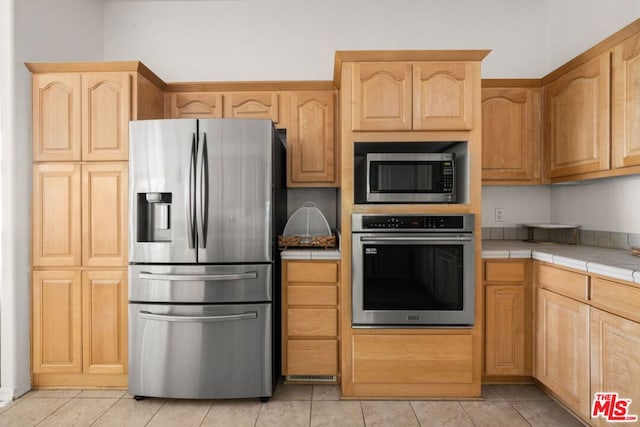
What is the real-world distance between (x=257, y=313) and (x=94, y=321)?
113cm

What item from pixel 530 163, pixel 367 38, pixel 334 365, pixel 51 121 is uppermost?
pixel 367 38

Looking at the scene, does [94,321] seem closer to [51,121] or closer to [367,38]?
[51,121]

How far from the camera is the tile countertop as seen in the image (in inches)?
67.2

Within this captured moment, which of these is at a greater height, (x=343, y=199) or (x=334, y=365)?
(x=343, y=199)

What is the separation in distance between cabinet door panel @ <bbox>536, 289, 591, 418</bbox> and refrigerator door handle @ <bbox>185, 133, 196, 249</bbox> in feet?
7.26

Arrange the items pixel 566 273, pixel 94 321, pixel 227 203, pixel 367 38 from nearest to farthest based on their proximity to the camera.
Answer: pixel 566 273 < pixel 227 203 < pixel 94 321 < pixel 367 38

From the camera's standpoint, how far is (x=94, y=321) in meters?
2.44

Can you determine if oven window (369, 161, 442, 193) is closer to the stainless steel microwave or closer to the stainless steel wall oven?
the stainless steel microwave

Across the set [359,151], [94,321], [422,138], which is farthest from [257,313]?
[422,138]

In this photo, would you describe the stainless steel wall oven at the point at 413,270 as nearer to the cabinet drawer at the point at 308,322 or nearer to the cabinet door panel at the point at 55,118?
the cabinet drawer at the point at 308,322

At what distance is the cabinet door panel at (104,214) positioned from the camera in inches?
96.1

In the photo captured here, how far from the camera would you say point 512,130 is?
9.18ft

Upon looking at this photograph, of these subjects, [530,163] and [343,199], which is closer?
[343,199]

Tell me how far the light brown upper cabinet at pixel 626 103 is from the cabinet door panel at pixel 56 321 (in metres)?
3.48
